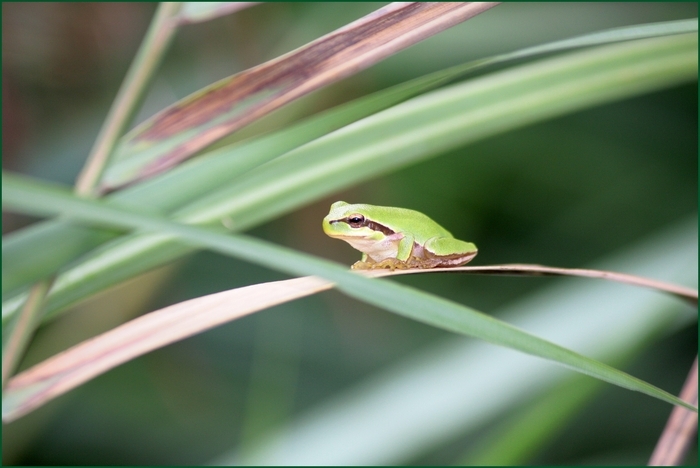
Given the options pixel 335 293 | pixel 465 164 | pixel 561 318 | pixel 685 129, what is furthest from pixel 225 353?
pixel 685 129

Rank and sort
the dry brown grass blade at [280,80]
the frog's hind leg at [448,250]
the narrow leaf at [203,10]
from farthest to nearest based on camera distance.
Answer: the frog's hind leg at [448,250] → the narrow leaf at [203,10] → the dry brown grass blade at [280,80]

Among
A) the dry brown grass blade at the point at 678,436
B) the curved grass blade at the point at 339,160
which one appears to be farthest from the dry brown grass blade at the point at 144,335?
the dry brown grass blade at the point at 678,436

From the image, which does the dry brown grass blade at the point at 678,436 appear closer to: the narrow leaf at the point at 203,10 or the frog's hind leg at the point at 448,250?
the frog's hind leg at the point at 448,250

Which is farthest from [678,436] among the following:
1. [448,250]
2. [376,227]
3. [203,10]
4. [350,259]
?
[203,10]

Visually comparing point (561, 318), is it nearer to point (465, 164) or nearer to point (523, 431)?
point (523, 431)

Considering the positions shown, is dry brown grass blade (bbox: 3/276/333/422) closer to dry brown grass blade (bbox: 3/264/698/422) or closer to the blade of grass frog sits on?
dry brown grass blade (bbox: 3/264/698/422)

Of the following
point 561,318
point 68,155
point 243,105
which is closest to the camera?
point 243,105
